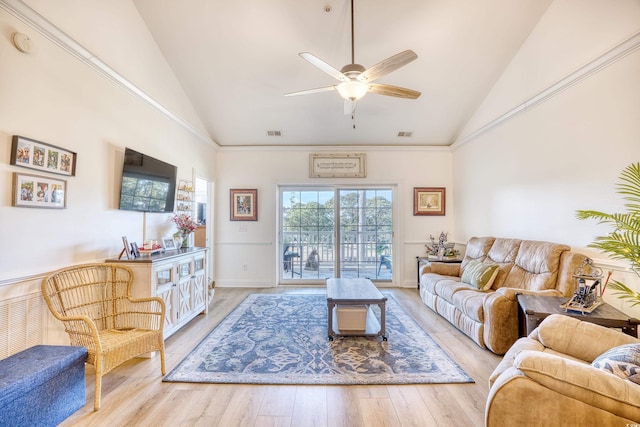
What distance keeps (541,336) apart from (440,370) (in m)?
0.94

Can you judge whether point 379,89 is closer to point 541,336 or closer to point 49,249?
point 541,336

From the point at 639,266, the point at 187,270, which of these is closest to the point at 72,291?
the point at 187,270

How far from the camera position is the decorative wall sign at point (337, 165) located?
5762 mm

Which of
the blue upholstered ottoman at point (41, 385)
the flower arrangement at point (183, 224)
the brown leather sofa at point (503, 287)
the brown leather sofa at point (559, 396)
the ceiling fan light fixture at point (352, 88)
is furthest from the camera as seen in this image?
the flower arrangement at point (183, 224)

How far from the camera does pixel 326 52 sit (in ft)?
12.4

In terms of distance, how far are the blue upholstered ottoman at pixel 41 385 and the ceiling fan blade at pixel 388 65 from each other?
3.11m

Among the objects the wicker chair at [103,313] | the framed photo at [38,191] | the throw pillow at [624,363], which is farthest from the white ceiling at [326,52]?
the throw pillow at [624,363]

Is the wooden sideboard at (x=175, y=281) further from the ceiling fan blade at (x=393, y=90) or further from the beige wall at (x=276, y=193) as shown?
the ceiling fan blade at (x=393, y=90)

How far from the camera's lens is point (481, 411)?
2045mm

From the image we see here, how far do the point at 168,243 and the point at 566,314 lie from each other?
418cm

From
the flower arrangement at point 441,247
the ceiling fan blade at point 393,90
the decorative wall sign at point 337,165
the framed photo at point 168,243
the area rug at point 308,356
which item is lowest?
the area rug at point 308,356

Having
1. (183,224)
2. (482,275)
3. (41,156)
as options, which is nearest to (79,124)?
(41,156)

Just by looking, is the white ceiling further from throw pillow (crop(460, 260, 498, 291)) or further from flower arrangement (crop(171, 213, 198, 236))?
throw pillow (crop(460, 260, 498, 291))

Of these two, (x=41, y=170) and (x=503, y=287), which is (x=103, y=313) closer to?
(x=41, y=170)
